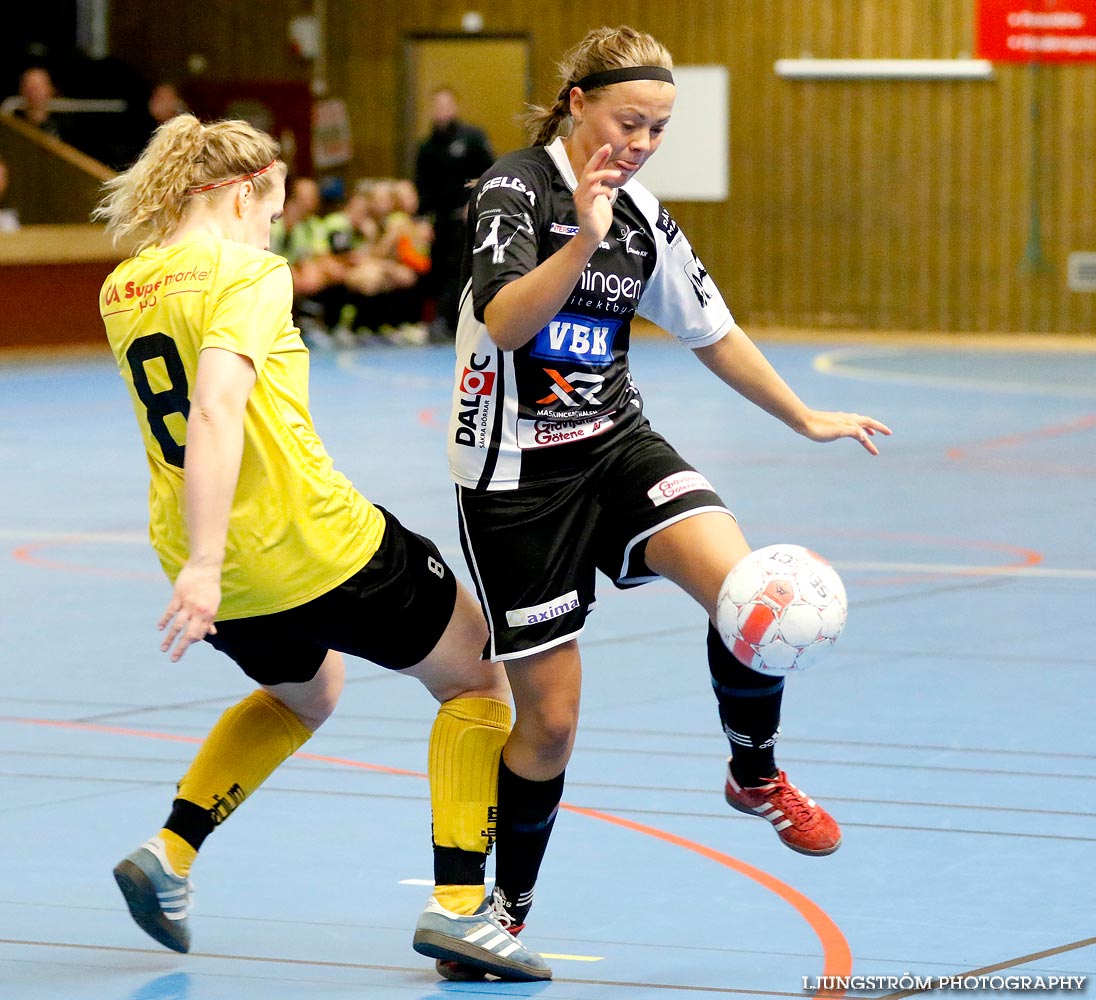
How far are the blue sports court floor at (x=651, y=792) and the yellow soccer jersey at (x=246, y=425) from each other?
725 mm

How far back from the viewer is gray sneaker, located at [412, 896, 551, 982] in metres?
3.60

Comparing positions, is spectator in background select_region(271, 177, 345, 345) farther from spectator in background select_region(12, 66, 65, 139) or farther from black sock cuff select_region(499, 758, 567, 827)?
black sock cuff select_region(499, 758, 567, 827)

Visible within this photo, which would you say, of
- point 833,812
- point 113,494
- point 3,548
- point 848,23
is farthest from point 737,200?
point 833,812

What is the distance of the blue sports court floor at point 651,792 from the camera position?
3.72 metres

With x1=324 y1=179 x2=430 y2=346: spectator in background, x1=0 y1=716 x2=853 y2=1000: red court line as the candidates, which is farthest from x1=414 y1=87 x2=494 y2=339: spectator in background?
x1=0 y1=716 x2=853 y2=1000: red court line

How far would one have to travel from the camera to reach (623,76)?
11.8ft

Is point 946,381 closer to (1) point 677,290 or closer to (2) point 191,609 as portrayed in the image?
(1) point 677,290

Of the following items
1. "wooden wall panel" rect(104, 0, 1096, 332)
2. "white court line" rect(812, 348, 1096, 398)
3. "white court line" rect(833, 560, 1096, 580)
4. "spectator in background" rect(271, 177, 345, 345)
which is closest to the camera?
"white court line" rect(833, 560, 1096, 580)

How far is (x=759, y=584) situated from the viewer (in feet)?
11.7

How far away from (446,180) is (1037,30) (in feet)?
19.9

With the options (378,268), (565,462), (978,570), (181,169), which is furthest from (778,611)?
(378,268)

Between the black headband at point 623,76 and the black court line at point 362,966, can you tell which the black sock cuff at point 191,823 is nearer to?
the black court line at point 362,966

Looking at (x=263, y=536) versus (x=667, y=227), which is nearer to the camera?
(x=263, y=536)

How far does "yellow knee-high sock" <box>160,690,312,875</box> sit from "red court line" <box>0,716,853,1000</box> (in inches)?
39.1
